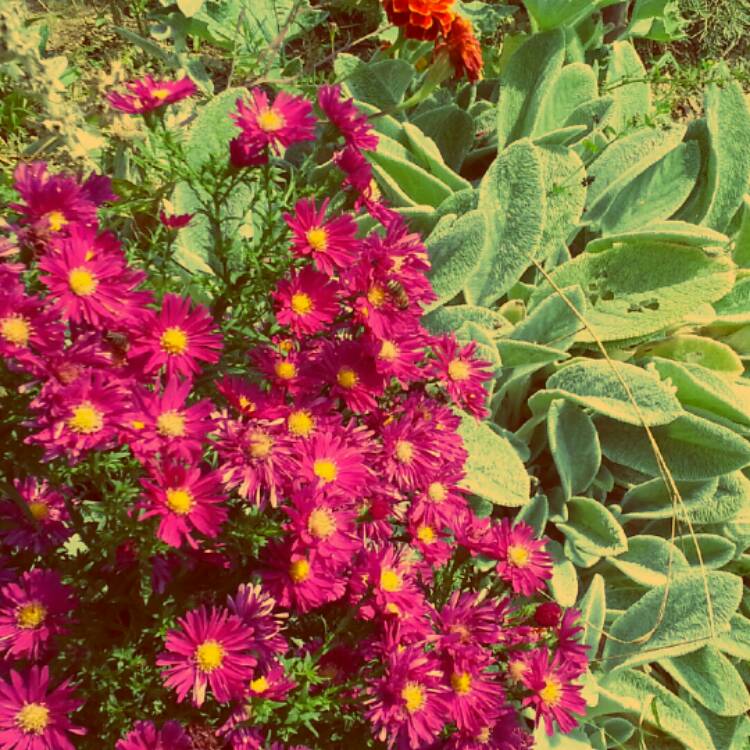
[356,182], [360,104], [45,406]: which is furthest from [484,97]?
[45,406]

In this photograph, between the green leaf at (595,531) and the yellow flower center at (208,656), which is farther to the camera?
the green leaf at (595,531)

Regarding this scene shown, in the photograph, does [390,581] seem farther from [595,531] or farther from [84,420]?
[595,531]

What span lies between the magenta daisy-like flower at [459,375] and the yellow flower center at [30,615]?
0.58 meters

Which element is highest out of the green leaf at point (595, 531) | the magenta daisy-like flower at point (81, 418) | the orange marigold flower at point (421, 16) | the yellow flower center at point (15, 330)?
the orange marigold flower at point (421, 16)

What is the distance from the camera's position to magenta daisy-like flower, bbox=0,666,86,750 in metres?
1.09

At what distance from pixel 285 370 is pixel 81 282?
28 cm

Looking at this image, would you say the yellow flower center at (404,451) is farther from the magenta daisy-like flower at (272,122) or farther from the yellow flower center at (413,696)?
the magenta daisy-like flower at (272,122)

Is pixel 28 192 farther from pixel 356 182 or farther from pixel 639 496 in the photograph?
pixel 639 496

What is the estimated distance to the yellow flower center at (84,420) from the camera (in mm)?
977

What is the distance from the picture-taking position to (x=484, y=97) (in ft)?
8.64

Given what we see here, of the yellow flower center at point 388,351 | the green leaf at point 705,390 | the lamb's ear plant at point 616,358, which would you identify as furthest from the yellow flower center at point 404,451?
the green leaf at point 705,390

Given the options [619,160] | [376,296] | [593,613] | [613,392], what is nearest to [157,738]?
[376,296]

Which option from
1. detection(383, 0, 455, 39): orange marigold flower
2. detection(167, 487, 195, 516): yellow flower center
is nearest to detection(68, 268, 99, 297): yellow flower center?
detection(167, 487, 195, 516): yellow flower center

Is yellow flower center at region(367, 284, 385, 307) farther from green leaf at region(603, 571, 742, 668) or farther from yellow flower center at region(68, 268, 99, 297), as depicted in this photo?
green leaf at region(603, 571, 742, 668)
